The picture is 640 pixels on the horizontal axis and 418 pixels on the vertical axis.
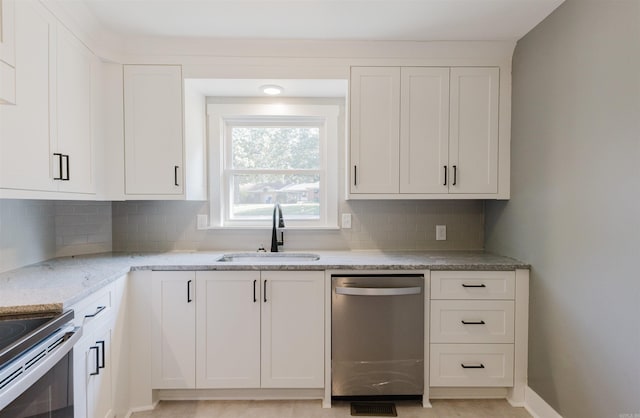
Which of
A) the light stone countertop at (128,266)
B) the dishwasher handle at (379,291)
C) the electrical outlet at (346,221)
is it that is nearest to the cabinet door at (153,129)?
the light stone countertop at (128,266)

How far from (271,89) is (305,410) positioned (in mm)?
2199

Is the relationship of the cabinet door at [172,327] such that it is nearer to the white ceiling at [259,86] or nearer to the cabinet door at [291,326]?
the cabinet door at [291,326]

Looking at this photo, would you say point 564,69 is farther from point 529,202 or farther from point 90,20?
point 90,20

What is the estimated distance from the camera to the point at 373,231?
2607 millimetres

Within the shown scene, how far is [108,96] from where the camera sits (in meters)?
2.14

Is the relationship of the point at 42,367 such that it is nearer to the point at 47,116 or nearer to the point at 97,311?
the point at 97,311

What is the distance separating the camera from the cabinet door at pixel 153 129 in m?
2.16

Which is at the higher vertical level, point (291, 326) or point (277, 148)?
point (277, 148)

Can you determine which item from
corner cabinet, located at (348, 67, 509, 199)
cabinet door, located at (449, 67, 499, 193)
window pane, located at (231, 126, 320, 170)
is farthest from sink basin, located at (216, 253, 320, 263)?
cabinet door, located at (449, 67, 499, 193)

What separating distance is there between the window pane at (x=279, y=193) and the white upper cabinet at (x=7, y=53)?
148 centimetres

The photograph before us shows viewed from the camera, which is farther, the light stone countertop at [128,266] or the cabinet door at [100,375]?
the cabinet door at [100,375]

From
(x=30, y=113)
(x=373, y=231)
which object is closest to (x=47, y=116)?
(x=30, y=113)

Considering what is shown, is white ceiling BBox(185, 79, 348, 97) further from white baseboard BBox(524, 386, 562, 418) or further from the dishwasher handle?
white baseboard BBox(524, 386, 562, 418)

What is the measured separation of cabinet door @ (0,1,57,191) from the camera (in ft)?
4.63
